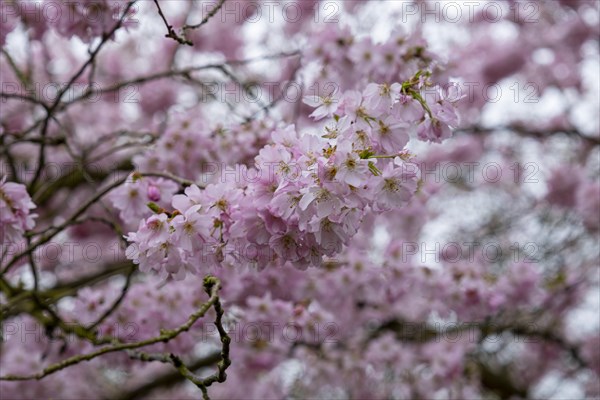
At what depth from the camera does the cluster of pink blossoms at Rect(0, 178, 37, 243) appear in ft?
6.07

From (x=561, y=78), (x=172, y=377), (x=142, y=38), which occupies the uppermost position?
(x=142, y=38)

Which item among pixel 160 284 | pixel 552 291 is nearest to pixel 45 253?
pixel 160 284

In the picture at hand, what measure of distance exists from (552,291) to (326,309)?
177 centimetres

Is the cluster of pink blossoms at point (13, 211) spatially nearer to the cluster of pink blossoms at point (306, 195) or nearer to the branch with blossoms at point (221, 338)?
the branch with blossoms at point (221, 338)

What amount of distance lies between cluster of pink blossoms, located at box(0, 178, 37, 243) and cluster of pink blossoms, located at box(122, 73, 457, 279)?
0.53 meters

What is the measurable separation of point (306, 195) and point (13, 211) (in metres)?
1.00

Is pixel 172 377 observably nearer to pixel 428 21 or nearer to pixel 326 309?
pixel 326 309

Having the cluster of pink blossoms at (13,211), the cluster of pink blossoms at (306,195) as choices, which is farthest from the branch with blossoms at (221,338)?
the cluster of pink blossoms at (13,211)

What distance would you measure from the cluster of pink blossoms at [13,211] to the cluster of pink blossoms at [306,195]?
0.53 meters

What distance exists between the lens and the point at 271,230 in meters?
1.46

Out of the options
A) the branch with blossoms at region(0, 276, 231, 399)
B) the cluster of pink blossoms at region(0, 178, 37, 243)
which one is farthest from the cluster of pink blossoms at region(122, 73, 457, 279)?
the cluster of pink blossoms at region(0, 178, 37, 243)

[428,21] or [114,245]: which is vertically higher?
[428,21]

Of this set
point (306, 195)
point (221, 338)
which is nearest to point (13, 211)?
point (221, 338)

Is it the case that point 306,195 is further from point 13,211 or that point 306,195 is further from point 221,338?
point 13,211
